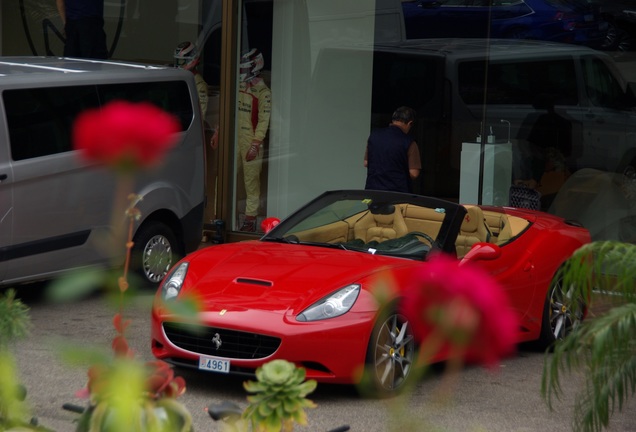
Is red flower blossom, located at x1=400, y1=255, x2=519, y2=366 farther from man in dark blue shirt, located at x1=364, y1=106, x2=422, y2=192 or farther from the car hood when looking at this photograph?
man in dark blue shirt, located at x1=364, y1=106, x2=422, y2=192

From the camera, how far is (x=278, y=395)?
5.61 ft

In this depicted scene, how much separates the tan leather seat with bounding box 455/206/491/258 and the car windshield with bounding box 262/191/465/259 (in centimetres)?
26

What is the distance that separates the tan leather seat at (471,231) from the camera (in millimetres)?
8305

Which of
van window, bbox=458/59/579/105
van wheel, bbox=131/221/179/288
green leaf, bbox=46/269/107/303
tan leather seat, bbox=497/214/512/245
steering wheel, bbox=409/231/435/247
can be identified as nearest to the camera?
green leaf, bbox=46/269/107/303

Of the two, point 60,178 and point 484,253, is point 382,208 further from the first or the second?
point 60,178

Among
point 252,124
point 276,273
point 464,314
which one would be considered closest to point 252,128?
point 252,124

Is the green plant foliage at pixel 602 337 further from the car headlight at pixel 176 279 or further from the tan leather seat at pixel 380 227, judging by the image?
the tan leather seat at pixel 380 227

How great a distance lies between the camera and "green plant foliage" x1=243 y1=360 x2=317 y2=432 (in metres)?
1.68

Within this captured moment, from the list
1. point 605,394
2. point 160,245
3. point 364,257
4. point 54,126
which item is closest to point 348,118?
point 160,245

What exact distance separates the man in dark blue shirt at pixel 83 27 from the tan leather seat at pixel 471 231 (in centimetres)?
706

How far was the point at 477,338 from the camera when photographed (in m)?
1.29

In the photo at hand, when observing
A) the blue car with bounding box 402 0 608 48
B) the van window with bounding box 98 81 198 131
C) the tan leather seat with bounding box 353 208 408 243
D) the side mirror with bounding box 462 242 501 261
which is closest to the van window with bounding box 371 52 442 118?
the blue car with bounding box 402 0 608 48

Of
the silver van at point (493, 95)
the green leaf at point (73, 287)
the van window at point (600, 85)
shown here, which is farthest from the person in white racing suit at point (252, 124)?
the green leaf at point (73, 287)

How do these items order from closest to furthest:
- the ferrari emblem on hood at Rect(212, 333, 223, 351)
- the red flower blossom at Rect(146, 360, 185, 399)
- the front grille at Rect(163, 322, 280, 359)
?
the red flower blossom at Rect(146, 360, 185, 399) → the front grille at Rect(163, 322, 280, 359) → the ferrari emblem on hood at Rect(212, 333, 223, 351)
